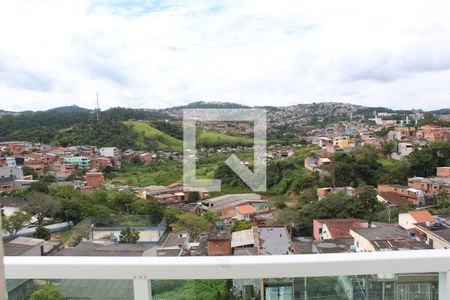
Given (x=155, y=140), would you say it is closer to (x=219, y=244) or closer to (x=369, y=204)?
(x=369, y=204)

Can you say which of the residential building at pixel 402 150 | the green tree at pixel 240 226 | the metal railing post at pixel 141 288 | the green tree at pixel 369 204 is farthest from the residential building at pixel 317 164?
the metal railing post at pixel 141 288

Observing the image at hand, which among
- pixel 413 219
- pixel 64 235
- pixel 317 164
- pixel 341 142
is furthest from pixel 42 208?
pixel 341 142

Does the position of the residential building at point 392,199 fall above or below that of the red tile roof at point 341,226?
above

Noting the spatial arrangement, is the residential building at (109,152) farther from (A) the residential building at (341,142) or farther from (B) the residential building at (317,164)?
(A) the residential building at (341,142)

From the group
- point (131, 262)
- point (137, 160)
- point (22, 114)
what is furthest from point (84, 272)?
point (22, 114)

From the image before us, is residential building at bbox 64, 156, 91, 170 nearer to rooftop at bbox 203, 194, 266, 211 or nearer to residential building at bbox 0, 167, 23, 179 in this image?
residential building at bbox 0, 167, 23, 179

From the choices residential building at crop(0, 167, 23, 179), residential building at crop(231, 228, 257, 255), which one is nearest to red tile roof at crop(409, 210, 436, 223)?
residential building at crop(231, 228, 257, 255)
